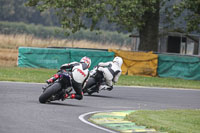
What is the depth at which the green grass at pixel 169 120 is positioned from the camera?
10.3 metres

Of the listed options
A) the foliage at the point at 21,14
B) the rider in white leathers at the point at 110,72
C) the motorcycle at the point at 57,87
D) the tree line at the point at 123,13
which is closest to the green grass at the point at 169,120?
the motorcycle at the point at 57,87

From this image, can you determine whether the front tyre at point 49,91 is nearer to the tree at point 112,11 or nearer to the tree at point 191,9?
the tree at point 112,11

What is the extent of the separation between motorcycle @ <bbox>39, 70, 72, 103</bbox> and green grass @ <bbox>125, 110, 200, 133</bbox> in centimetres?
209

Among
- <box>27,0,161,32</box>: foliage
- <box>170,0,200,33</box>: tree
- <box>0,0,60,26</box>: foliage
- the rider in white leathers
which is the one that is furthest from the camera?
<box>0,0,60,26</box>: foliage

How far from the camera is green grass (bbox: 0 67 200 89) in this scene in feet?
77.2

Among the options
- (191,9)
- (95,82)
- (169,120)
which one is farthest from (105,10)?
(169,120)

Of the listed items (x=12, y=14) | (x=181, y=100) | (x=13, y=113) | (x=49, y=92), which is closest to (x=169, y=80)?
(x=181, y=100)

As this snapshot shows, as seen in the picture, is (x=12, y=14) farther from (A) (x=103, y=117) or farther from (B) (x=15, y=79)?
(A) (x=103, y=117)

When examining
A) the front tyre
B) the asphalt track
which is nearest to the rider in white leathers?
the asphalt track

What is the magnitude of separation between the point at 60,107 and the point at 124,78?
14.9 metres

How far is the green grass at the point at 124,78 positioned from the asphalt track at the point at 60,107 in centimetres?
476

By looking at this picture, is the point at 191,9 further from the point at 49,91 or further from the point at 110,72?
the point at 49,91

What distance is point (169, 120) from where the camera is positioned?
1158 cm

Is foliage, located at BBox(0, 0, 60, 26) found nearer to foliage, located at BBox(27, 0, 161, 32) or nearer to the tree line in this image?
the tree line
